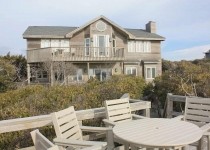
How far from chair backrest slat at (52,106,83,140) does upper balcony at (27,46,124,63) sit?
1851cm

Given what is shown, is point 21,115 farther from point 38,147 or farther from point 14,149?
point 38,147

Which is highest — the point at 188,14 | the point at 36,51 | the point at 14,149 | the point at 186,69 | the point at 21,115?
the point at 188,14

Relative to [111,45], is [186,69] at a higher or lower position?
lower

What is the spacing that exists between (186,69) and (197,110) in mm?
5003

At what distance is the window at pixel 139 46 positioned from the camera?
95.1 feet

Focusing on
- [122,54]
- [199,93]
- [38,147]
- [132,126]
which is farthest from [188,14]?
[38,147]

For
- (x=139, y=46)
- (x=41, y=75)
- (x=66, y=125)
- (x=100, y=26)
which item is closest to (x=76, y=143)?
(x=66, y=125)

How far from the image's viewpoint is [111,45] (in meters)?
28.0

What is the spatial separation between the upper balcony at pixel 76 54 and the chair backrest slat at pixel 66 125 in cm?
1851

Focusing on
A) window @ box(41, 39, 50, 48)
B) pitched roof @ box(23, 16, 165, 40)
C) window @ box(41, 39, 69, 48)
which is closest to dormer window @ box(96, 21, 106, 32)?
pitched roof @ box(23, 16, 165, 40)

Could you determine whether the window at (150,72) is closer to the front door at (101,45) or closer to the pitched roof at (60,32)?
the pitched roof at (60,32)

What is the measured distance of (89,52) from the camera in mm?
25938

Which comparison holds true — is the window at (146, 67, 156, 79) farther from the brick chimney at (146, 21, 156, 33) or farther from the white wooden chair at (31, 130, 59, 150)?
the white wooden chair at (31, 130, 59, 150)

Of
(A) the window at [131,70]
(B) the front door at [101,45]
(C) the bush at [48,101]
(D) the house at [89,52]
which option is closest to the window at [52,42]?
(D) the house at [89,52]
